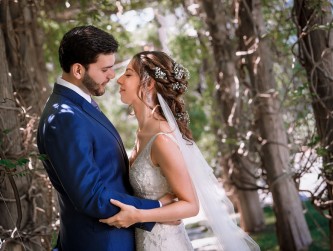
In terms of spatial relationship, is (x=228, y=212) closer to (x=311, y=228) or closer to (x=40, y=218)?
(x=40, y=218)

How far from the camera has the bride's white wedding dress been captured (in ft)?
10.2

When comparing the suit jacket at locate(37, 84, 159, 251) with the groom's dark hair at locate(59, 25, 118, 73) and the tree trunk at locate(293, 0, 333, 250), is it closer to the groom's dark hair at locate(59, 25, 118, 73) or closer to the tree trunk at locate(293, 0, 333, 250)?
the groom's dark hair at locate(59, 25, 118, 73)

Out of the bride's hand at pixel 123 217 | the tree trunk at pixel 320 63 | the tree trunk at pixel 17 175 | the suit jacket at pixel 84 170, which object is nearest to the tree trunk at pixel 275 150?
the tree trunk at pixel 320 63

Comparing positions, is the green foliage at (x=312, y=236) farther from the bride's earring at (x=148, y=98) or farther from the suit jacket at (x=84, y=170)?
the suit jacket at (x=84, y=170)

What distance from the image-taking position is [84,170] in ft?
8.63

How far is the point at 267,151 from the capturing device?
22.0 ft

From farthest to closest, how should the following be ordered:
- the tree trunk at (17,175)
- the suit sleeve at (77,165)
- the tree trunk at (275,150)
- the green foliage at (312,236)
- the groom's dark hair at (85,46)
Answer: the green foliage at (312,236) < the tree trunk at (275,150) < the tree trunk at (17,175) < the groom's dark hair at (85,46) < the suit sleeve at (77,165)

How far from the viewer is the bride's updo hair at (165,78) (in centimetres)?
327

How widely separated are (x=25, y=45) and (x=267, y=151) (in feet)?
9.42

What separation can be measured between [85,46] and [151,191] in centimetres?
84

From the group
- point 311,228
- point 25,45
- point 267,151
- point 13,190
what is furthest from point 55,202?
point 311,228

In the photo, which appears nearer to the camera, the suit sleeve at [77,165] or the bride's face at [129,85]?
the suit sleeve at [77,165]

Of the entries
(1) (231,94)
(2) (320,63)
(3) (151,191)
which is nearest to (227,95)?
(1) (231,94)

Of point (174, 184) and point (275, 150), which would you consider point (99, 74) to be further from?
point (275, 150)
